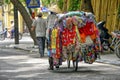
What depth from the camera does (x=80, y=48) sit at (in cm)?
1352

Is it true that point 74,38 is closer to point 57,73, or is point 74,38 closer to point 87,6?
point 57,73

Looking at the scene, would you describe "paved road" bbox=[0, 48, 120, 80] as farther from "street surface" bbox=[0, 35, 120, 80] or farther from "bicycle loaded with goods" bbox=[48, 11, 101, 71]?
"bicycle loaded with goods" bbox=[48, 11, 101, 71]

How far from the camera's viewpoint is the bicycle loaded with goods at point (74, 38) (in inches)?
534

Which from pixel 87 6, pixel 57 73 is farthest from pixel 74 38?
pixel 87 6

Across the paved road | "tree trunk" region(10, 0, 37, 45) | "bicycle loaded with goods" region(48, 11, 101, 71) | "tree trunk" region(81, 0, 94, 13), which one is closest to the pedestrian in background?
"tree trunk" region(81, 0, 94, 13)

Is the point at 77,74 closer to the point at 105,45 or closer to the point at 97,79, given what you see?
the point at 97,79

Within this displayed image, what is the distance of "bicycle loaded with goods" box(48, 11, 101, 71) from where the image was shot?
1356cm

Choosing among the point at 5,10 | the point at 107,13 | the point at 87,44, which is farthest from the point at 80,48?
the point at 5,10

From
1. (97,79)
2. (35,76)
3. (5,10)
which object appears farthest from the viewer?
(5,10)

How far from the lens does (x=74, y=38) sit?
13562 millimetres

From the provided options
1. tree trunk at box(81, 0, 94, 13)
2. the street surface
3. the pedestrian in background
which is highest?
tree trunk at box(81, 0, 94, 13)

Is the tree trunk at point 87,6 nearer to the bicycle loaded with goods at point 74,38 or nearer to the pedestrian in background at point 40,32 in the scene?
the pedestrian in background at point 40,32

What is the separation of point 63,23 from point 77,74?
155 centimetres

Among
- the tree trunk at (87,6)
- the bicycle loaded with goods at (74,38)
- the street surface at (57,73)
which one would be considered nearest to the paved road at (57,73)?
the street surface at (57,73)
